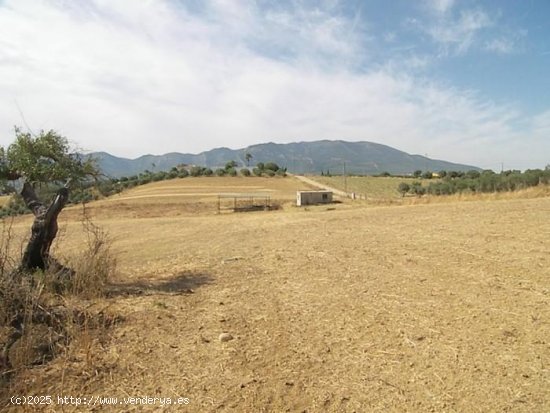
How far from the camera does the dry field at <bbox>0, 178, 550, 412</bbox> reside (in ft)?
10.9

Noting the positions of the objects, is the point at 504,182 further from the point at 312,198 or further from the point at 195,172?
the point at 195,172

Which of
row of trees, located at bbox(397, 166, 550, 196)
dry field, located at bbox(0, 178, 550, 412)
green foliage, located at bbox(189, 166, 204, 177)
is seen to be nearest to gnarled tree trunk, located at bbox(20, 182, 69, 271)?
dry field, located at bbox(0, 178, 550, 412)

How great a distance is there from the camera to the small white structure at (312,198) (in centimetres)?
4197

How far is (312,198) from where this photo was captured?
43.2 m

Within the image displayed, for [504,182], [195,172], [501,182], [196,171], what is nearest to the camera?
[504,182]

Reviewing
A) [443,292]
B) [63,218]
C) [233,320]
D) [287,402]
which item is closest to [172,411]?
[287,402]

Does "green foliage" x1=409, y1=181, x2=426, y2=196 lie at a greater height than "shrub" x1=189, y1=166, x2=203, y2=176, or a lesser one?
lesser

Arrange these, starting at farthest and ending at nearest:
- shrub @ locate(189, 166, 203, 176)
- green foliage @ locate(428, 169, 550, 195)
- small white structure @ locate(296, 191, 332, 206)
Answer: shrub @ locate(189, 166, 203, 176), small white structure @ locate(296, 191, 332, 206), green foliage @ locate(428, 169, 550, 195)

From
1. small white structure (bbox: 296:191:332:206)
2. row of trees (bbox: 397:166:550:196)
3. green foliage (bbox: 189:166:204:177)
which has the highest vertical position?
green foliage (bbox: 189:166:204:177)

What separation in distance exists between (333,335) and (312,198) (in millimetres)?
38986

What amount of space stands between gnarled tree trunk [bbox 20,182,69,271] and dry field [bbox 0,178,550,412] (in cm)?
131

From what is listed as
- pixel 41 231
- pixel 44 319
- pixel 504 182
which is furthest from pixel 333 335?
pixel 504 182

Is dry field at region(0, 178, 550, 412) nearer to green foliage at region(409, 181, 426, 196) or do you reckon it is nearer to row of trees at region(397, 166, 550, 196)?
row of trees at region(397, 166, 550, 196)

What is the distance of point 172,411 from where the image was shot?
3184 millimetres
